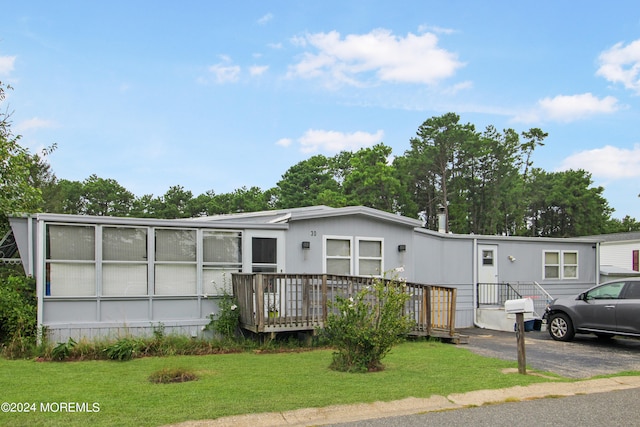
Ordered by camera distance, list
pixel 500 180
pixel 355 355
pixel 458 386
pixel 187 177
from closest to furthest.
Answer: pixel 458 386, pixel 355 355, pixel 500 180, pixel 187 177

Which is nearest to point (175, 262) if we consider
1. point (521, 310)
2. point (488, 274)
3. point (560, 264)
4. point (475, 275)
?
point (521, 310)

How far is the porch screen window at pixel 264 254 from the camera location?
37.5 ft

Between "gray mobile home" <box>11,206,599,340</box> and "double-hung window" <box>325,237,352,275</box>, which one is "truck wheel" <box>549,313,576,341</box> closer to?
"gray mobile home" <box>11,206,599,340</box>

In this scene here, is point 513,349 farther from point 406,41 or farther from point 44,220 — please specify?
point 406,41

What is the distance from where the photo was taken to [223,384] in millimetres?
6852

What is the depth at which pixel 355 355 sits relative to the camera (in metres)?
7.80

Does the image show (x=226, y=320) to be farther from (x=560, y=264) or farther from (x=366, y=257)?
(x=560, y=264)

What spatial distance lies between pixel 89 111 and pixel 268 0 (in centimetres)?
754

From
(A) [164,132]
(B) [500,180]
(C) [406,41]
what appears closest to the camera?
(C) [406,41]

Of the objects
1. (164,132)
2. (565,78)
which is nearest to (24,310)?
(164,132)

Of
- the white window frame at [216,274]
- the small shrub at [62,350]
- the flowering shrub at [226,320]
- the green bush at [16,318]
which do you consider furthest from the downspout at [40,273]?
the flowering shrub at [226,320]

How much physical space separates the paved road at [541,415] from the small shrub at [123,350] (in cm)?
498

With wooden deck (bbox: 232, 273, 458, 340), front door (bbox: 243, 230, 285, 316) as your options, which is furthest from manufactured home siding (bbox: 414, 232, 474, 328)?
front door (bbox: 243, 230, 285, 316)

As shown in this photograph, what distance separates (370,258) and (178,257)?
4544 millimetres
